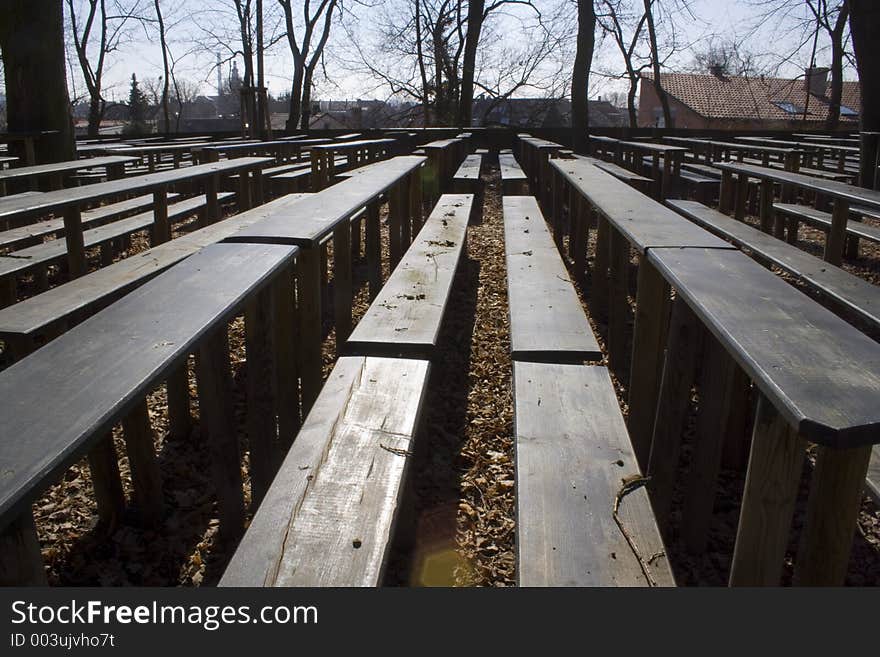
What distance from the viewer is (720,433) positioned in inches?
84.8

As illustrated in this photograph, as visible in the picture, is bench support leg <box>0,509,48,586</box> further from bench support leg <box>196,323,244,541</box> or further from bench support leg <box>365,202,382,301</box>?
bench support leg <box>365,202,382,301</box>

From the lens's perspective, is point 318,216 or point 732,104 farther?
point 732,104

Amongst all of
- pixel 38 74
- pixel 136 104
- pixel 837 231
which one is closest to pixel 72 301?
pixel 837 231

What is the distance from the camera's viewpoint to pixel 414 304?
280cm

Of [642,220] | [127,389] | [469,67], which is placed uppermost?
[469,67]

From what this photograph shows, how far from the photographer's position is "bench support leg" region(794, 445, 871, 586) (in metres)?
1.16

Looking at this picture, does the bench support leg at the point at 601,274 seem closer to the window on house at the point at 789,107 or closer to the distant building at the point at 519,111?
the distant building at the point at 519,111

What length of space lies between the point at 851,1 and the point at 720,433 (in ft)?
18.1

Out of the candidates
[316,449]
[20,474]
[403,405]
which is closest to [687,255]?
[403,405]

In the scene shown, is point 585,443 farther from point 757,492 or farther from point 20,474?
point 20,474

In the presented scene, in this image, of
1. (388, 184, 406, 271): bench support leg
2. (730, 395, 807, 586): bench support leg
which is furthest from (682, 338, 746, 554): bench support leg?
(388, 184, 406, 271): bench support leg

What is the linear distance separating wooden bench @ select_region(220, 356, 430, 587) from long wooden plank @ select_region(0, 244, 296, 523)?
1.06 feet

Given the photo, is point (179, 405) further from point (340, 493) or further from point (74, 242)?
point (74, 242)

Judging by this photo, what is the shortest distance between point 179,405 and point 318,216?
36.2 inches
